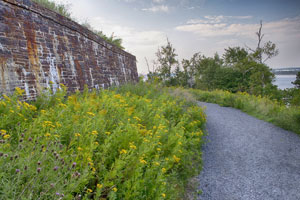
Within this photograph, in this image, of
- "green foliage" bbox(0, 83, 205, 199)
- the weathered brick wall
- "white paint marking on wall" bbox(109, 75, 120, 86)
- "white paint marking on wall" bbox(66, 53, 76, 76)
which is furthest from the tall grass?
"white paint marking on wall" bbox(66, 53, 76, 76)

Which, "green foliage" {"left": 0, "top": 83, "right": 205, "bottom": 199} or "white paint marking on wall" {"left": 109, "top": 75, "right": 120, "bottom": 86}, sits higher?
"white paint marking on wall" {"left": 109, "top": 75, "right": 120, "bottom": 86}

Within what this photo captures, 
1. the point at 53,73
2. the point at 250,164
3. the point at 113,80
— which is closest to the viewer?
the point at 250,164

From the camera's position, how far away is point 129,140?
9.95 ft

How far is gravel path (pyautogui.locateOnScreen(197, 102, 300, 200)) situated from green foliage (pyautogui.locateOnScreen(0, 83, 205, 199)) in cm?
55

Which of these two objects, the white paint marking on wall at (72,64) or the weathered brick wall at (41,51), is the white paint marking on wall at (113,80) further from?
the white paint marking on wall at (72,64)

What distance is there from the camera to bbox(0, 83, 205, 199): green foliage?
1.67m

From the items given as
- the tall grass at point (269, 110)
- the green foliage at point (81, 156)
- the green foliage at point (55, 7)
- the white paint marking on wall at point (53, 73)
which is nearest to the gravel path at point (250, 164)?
the tall grass at point (269, 110)

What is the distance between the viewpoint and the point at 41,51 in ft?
17.4

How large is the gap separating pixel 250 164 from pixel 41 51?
6424mm

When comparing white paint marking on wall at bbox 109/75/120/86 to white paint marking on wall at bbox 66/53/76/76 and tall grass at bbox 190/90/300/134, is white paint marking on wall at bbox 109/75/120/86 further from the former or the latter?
tall grass at bbox 190/90/300/134

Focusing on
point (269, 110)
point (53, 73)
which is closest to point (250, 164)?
point (53, 73)

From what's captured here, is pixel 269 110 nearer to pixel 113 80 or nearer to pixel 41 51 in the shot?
pixel 113 80

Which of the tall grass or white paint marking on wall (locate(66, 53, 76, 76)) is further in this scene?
the tall grass

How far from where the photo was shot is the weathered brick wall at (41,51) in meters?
4.41
